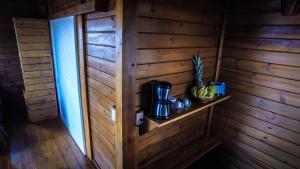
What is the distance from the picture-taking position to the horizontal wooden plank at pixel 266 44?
1508 millimetres

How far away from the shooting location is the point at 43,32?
2844 millimetres

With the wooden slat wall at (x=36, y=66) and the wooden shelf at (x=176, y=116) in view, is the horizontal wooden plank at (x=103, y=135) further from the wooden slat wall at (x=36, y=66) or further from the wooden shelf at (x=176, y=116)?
the wooden slat wall at (x=36, y=66)

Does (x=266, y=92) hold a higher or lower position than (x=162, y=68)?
lower

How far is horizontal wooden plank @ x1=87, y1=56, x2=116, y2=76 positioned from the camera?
139cm

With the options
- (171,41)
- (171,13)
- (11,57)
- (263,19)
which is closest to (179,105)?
(171,41)

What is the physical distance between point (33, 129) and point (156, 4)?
2.90 meters

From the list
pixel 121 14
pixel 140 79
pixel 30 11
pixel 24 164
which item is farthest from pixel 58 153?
pixel 30 11

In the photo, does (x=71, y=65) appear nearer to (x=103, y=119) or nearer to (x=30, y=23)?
(x=103, y=119)

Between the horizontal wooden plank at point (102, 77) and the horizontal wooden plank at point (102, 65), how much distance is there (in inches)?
1.4

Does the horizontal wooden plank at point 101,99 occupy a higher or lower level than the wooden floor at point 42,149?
higher

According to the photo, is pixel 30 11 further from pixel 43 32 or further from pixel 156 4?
pixel 156 4

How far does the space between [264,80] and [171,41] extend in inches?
40.9

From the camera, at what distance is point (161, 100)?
1343 millimetres

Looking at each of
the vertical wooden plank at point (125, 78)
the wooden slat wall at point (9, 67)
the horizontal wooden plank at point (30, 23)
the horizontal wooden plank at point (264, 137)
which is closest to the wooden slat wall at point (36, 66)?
the horizontal wooden plank at point (30, 23)
